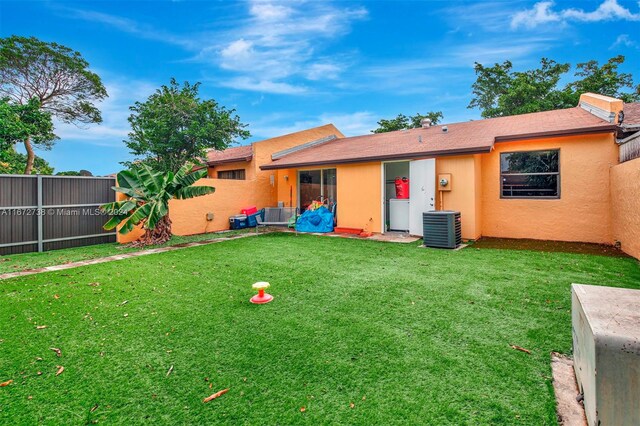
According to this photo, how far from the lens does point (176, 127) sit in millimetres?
13227

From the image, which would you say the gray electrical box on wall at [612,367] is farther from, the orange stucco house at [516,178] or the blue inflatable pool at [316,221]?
the blue inflatable pool at [316,221]

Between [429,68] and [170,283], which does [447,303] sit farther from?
[429,68]

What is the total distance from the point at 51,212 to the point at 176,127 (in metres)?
5.93

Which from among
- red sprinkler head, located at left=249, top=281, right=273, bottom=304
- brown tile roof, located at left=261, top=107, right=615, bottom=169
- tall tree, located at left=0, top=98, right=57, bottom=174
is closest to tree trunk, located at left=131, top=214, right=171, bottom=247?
brown tile roof, located at left=261, top=107, right=615, bottom=169

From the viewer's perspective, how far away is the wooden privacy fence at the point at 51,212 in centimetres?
827

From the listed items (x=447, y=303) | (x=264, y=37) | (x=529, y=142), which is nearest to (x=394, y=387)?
(x=447, y=303)

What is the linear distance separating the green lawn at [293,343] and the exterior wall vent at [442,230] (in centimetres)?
208

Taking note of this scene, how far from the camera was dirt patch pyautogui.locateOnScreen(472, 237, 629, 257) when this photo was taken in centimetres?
753

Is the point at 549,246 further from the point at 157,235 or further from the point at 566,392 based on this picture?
the point at 157,235

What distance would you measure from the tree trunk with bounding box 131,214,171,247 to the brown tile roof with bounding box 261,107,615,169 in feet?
Result: 16.2

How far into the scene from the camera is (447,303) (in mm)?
4266

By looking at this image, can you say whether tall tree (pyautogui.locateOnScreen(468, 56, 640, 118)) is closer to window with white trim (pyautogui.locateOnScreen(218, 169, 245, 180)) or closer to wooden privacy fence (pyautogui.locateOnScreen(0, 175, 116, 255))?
window with white trim (pyautogui.locateOnScreen(218, 169, 245, 180))

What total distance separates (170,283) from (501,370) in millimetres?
5159

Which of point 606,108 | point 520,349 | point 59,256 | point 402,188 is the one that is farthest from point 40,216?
point 606,108
